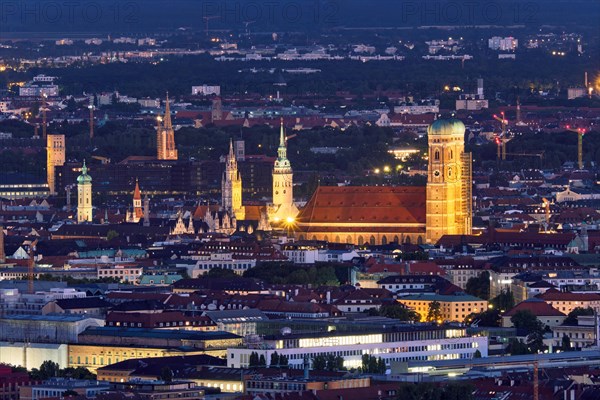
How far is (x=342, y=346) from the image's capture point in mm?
57625

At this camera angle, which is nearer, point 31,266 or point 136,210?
point 31,266

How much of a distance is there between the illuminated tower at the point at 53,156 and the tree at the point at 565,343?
5188 cm

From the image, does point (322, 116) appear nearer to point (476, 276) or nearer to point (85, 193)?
point (85, 193)

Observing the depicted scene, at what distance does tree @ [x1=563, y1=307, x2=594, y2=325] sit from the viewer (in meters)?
63.6

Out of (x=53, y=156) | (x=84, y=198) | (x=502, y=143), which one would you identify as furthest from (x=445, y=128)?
(x=502, y=143)

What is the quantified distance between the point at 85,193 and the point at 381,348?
42183 mm

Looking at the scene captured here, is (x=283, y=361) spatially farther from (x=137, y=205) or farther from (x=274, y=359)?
(x=137, y=205)

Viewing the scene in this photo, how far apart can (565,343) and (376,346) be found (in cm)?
439

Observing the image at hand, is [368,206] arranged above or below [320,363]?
above

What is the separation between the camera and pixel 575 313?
64.9 metres

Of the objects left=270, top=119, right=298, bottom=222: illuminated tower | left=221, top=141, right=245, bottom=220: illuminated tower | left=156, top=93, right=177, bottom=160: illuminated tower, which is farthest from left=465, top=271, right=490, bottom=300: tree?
left=156, top=93, right=177, bottom=160: illuminated tower

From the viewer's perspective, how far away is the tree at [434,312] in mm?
65438

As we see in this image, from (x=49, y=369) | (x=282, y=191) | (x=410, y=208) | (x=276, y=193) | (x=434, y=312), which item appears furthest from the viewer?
(x=276, y=193)

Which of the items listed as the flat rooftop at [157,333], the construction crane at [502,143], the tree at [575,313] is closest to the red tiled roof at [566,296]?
the tree at [575,313]
